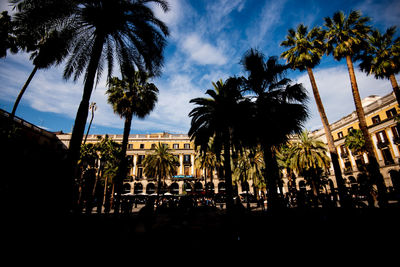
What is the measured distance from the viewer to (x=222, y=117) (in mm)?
14789

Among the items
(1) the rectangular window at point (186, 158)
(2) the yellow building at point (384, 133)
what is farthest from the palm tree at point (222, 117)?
(1) the rectangular window at point (186, 158)

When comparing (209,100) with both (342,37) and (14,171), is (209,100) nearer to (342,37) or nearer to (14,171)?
(342,37)

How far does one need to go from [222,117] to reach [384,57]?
20274 mm

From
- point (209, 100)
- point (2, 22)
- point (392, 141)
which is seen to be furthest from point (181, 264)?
point (392, 141)

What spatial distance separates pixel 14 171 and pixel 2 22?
14.0 metres

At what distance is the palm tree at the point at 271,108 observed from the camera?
1128 cm

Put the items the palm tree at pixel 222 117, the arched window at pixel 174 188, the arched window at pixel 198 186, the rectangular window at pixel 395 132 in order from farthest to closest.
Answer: the arched window at pixel 174 188 → the arched window at pixel 198 186 → the rectangular window at pixel 395 132 → the palm tree at pixel 222 117

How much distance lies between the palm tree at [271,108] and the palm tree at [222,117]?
1.64m

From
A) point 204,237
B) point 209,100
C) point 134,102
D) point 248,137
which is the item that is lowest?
point 204,237

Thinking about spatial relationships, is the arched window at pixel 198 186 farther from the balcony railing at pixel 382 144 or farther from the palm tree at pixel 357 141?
the balcony railing at pixel 382 144

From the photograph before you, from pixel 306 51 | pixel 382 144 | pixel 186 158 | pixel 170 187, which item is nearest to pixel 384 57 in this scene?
pixel 306 51

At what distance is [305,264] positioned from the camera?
484 centimetres

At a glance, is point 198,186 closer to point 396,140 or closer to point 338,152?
point 338,152

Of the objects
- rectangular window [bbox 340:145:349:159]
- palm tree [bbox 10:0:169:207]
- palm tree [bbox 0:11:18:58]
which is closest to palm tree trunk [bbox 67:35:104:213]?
palm tree [bbox 10:0:169:207]
